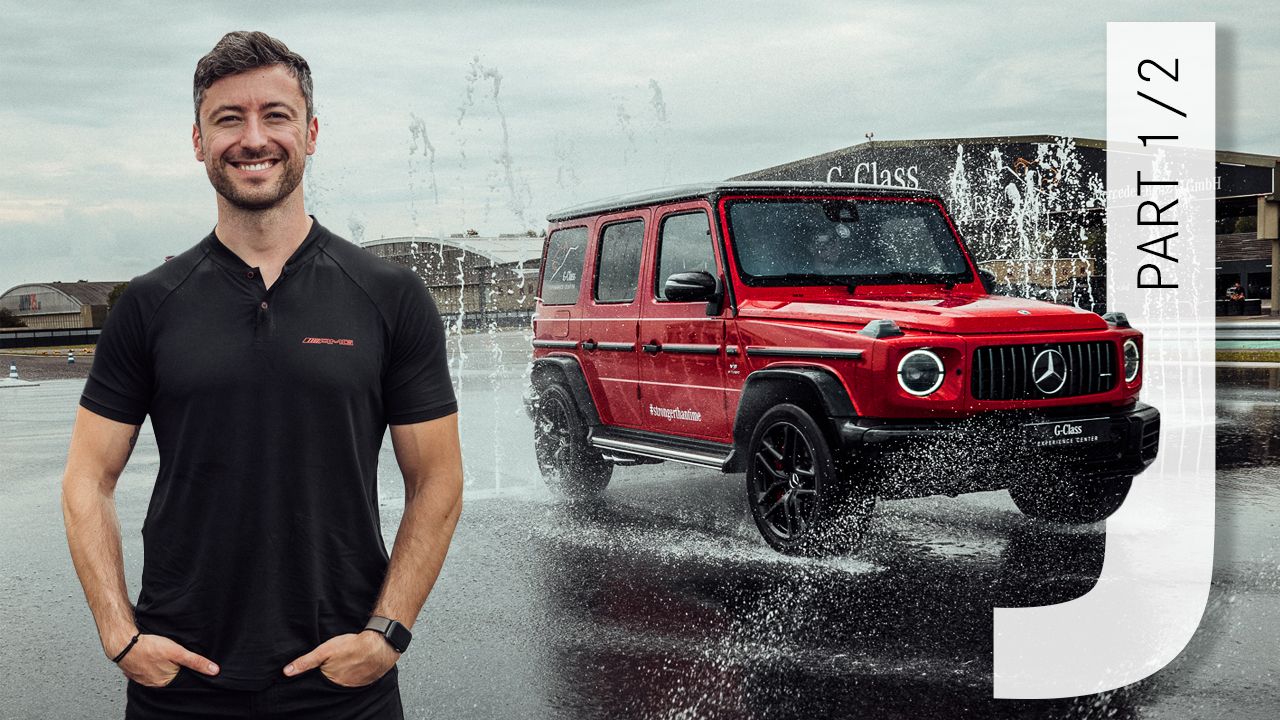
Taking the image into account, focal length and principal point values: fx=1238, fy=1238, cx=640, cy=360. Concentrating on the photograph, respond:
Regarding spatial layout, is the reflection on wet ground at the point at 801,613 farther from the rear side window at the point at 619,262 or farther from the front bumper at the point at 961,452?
the rear side window at the point at 619,262

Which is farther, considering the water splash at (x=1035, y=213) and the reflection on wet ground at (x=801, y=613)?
the water splash at (x=1035, y=213)

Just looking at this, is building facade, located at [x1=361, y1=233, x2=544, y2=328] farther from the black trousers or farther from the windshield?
the black trousers

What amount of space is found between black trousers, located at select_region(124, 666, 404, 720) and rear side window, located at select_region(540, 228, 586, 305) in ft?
23.4

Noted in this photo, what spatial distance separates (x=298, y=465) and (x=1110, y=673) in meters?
3.65

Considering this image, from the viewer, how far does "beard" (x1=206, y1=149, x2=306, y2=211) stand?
7.95 ft

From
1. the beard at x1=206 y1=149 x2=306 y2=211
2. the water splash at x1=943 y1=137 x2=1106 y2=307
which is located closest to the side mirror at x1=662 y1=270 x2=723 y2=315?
the beard at x1=206 y1=149 x2=306 y2=211

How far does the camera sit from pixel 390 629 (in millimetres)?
Result: 2375

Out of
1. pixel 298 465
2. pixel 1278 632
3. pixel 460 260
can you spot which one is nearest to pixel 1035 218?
pixel 460 260

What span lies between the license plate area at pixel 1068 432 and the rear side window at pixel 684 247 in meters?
2.20

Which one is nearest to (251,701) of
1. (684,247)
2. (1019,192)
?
(684,247)

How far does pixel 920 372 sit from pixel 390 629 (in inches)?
180

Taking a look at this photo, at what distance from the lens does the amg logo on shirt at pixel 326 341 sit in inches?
92.0

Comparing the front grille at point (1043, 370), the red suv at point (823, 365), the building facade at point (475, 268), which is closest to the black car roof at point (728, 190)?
the red suv at point (823, 365)

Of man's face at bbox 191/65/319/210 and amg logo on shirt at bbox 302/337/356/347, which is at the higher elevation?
man's face at bbox 191/65/319/210
